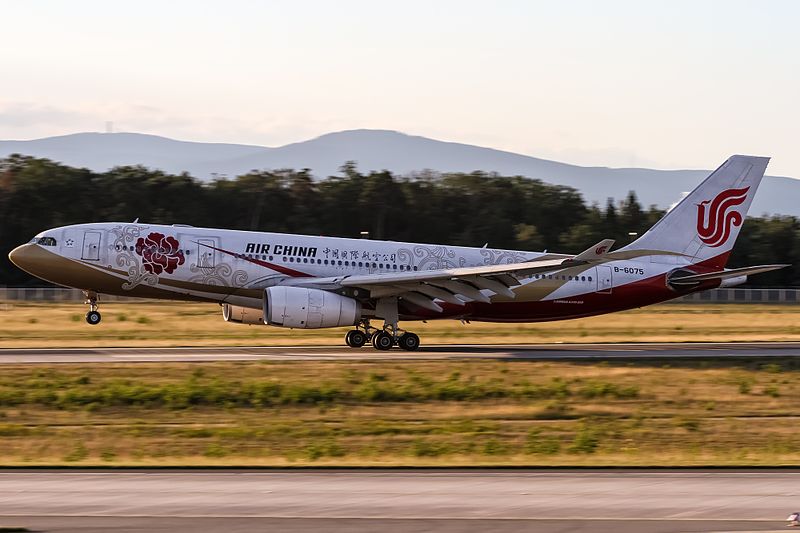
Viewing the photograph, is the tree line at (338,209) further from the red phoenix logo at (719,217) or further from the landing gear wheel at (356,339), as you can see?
the landing gear wheel at (356,339)

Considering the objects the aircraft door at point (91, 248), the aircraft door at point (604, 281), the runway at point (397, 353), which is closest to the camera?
the runway at point (397, 353)

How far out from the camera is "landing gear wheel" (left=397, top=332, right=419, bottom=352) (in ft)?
134

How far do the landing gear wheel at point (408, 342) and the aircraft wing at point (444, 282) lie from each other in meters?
1.26

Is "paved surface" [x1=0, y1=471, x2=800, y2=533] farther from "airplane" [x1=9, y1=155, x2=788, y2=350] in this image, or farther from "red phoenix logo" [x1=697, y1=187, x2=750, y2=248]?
"red phoenix logo" [x1=697, y1=187, x2=750, y2=248]

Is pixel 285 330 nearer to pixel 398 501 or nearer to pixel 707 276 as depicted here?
pixel 707 276

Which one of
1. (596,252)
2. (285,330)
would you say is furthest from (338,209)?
(596,252)

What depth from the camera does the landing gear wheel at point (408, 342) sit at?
134ft

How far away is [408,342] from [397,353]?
51.8 inches

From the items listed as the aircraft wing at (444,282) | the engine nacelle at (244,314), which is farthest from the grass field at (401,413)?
the engine nacelle at (244,314)

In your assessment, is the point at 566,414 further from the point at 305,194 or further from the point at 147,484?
the point at 305,194

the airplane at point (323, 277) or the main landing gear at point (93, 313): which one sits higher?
the airplane at point (323, 277)

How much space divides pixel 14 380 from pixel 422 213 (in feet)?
235

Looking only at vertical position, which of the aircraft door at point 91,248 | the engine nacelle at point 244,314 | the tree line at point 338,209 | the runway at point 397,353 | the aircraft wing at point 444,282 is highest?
the tree line at point 338,209

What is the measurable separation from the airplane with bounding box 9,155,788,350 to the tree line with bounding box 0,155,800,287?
50407 mm
